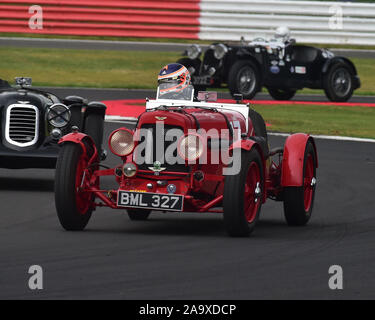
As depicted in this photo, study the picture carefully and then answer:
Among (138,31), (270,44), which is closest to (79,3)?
(138,31)

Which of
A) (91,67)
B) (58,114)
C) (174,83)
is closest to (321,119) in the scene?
(91,67)

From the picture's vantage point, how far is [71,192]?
9.34 meters

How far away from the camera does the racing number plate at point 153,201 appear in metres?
9.23

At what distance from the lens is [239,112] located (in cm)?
1057

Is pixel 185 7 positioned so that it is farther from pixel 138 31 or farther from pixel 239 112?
pixel 239 112

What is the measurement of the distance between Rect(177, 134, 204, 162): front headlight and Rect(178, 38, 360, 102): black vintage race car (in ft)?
47.4

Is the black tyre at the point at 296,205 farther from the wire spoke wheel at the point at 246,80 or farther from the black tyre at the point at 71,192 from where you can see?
the wire spoke wheel at the point at 246,80

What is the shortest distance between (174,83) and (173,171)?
149cm

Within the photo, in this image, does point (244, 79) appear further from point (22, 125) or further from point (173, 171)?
point (173, 171)

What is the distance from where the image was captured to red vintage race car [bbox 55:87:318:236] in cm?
923

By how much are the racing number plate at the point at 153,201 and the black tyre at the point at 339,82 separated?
1644 cm

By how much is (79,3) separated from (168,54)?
3.04 meters

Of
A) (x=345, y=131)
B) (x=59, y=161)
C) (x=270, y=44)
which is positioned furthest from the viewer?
(x=270, y=44)

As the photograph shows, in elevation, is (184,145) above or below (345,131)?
above
